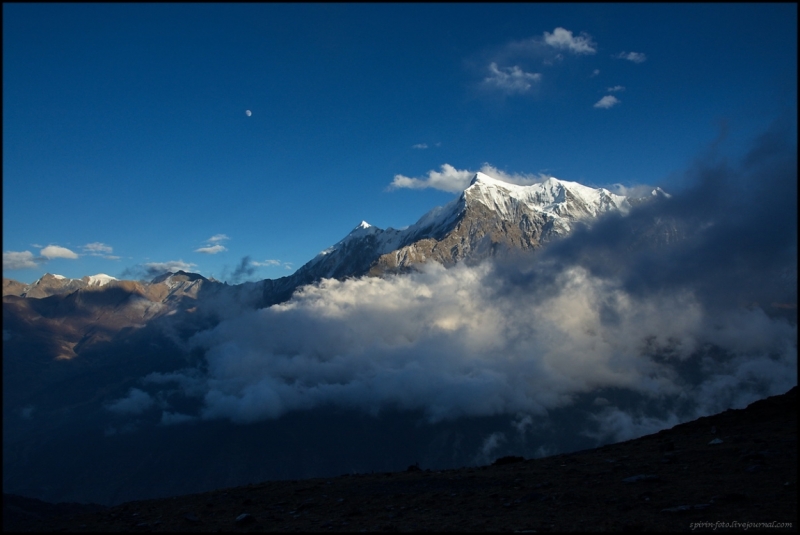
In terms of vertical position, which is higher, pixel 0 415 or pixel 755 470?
pixel 0 415

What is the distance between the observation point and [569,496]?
26.3m

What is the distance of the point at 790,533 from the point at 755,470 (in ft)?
23.5

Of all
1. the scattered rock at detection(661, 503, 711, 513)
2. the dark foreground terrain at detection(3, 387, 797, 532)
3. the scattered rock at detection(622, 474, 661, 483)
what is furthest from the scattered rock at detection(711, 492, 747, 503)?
the scattered rock at detection(622, 474, 661, 483)

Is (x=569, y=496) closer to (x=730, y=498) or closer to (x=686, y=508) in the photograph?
(x=686, y=508)

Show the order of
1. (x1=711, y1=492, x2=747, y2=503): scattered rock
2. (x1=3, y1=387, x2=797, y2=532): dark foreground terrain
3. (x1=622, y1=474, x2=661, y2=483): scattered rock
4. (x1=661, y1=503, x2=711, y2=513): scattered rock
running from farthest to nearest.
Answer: (x1=622, y1=474, x2=661, y2=483): scattered rock
(x1=711, y1=492, x2=747, y2=503): scattered rock
(x1=3, y1=387, x2=797, y2=532): dark foreground terrain
(x1=661, y1=503, x2=711, y2=513): scattered rock

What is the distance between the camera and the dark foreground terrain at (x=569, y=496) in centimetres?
2206

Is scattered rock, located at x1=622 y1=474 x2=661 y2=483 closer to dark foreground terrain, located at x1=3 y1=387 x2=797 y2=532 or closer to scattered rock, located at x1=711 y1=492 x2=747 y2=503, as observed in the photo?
dark foreground terrain, located at x1=3 y1=387 x2=797 y2=532

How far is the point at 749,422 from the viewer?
35.9 m

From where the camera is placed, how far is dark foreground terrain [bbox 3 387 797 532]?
72.4 feet

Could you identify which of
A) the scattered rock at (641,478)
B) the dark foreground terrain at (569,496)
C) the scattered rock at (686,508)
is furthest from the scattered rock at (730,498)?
the scattered rock at (641,478)

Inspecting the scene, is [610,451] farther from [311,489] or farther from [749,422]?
[311,489]

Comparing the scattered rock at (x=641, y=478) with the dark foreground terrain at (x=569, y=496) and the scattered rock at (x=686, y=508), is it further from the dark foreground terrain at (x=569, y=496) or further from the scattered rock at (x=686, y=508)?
the scattered rock at (x=686, y=508)

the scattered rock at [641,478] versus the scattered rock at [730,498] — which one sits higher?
the scattered rock at [641,478]

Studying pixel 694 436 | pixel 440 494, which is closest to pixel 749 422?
pixel 694 436
